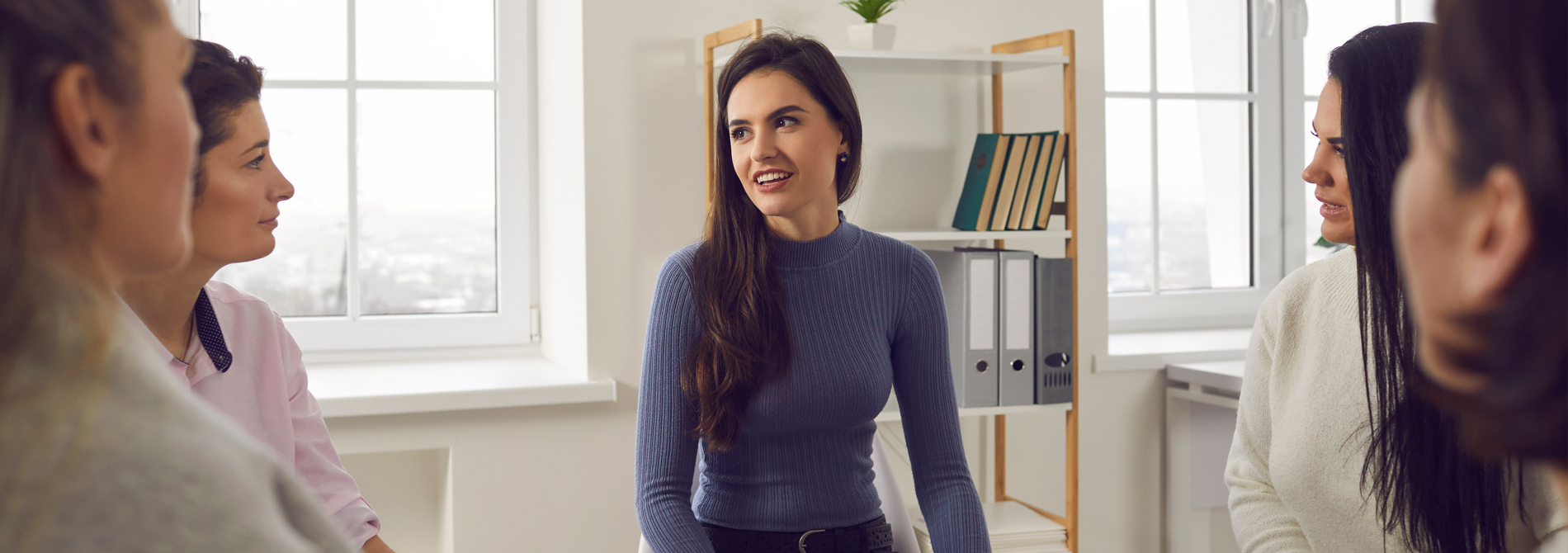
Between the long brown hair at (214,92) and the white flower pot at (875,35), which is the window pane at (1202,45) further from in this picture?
the long brown hair at (214,92)

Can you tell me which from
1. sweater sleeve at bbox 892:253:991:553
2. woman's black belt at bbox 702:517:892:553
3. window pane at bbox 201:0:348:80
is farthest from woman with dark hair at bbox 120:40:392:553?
window pane at bbox 201:0:348:80

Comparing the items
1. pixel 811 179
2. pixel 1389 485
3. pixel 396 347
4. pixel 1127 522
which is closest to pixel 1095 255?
pixel 1127 522

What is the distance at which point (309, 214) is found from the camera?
2422 mm

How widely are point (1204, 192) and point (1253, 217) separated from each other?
7.1 inches

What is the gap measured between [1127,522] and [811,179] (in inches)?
66.0

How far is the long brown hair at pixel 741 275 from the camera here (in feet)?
4.40

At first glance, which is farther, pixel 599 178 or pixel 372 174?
pixel 372 174

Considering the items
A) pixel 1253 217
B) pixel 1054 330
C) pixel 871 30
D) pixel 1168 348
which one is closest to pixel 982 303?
pixel 1054 330

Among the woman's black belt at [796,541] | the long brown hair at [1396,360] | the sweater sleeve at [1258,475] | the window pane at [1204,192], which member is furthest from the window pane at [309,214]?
the window pane at [1204,192]

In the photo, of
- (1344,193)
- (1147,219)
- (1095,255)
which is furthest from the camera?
(1147,219)

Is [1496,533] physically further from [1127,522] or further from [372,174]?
[372,174]

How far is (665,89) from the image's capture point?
2.22 meters

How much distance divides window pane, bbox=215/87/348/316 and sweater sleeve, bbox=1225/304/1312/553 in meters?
2.07

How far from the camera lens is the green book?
86.5 inches
